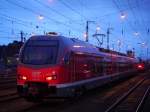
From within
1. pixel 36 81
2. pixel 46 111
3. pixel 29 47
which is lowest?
pixel 46 111

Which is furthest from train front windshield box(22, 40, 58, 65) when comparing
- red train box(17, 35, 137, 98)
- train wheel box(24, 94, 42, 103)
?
train wheel box(24, 94, 42, 103)

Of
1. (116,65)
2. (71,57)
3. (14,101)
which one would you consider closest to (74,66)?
(71,57)

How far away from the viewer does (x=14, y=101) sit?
21.6 m

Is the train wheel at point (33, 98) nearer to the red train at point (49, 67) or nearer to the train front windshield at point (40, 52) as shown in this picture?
the red train at point (49, 67)

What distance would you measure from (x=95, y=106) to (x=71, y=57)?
2.60 m

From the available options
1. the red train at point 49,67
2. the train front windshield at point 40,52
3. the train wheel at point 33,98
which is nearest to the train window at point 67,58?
the red train at point 49,67

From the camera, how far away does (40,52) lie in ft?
64.0

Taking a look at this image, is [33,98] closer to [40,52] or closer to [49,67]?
[49,67]

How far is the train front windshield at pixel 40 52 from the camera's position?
19.2 metres

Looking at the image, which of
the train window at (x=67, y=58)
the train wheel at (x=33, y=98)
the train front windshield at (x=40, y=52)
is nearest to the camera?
the train wheel at (x=33, y=98)

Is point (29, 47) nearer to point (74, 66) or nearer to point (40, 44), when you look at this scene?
point (40, 44)

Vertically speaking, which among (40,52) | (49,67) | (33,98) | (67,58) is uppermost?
(40,52)

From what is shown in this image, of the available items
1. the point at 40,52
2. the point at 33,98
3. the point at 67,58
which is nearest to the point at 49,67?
the point at 40,52

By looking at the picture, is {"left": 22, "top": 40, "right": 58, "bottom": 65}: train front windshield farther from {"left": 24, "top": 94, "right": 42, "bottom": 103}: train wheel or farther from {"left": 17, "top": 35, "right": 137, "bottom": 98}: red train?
{"left": 24, "top": 94, "right": 42, "bottom": 103}: train wheel
